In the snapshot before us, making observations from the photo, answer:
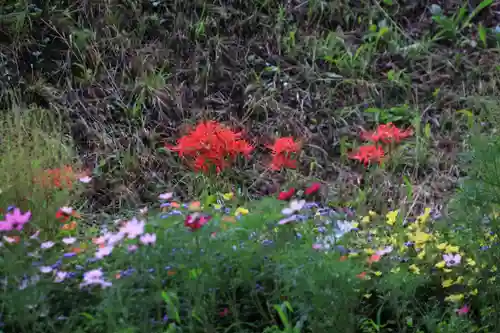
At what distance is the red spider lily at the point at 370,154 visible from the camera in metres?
4.77

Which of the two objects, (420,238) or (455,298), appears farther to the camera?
(420,238)

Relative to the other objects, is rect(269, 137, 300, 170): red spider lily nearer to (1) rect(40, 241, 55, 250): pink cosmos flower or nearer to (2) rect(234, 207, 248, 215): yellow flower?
(2) rect(234, 207, 248, 215): yellow flower

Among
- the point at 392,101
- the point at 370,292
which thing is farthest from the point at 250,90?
the point at 370,292

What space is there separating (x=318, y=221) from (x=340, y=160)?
1786 mm

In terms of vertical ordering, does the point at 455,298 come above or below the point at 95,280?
Result: below

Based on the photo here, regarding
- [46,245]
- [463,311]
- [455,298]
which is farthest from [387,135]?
[46,245]

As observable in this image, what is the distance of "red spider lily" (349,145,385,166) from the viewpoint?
4770 mm

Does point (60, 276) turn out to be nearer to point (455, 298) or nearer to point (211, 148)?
point (455, 298)

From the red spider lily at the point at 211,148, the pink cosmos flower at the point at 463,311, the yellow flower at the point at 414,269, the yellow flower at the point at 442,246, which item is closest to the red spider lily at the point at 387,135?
the red spider lily at the point at 211,148

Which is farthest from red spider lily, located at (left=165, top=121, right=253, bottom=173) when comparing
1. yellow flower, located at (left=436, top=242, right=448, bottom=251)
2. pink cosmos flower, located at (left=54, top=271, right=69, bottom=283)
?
pink cosmos flower, located at (left=54, top=271, right=69, bottom=283)

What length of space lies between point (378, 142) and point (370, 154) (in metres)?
0.18

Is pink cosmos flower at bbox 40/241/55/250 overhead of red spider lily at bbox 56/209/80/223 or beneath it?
overhead

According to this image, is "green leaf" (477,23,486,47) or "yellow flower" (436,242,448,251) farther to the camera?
"green leaf" (477,23,486,47)

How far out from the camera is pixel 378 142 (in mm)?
4918
